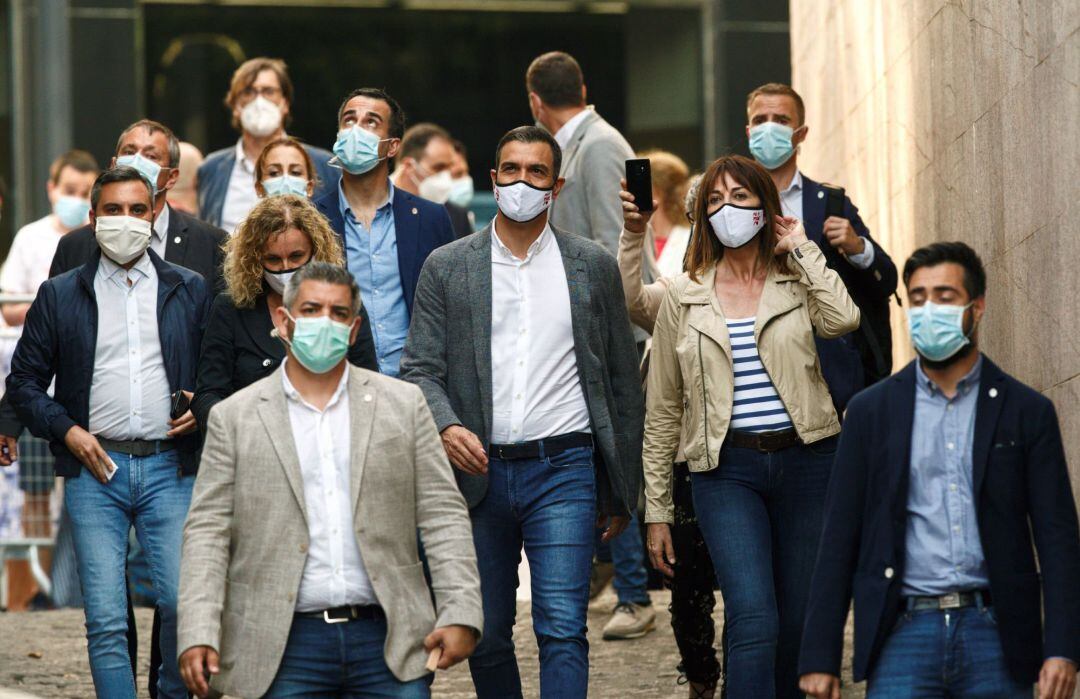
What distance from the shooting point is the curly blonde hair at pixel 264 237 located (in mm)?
7785

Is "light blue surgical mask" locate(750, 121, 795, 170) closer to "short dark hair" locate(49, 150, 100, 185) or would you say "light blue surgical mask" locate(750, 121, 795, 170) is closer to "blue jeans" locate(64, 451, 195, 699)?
"blue jeans" locate(64, 451, 195, 699)

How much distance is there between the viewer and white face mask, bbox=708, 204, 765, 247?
7.62 metres

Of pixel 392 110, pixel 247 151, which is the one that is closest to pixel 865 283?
pixel 392 110

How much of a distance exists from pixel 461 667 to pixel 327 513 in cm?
408

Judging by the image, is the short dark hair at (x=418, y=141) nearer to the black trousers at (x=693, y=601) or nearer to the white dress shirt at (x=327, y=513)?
the black trousers at (x=693, y=601)

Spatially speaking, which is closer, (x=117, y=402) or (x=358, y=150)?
(x=117, y=402)

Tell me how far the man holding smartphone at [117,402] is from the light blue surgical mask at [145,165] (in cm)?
88

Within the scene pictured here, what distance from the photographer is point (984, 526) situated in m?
6.04

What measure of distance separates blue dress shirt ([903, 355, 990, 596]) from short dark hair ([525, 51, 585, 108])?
4042 mm

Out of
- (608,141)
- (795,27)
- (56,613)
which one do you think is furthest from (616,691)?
(795,27)

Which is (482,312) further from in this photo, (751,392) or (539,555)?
(751,392)

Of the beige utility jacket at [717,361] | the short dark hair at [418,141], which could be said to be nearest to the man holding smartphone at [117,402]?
the beige utility jacket at [717,361]

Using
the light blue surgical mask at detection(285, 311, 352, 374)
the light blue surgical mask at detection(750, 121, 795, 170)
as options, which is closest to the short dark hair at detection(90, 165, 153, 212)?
the light blue surgical mask at detection(285, 311, 352, 374)

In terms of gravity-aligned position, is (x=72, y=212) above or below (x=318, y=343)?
above
